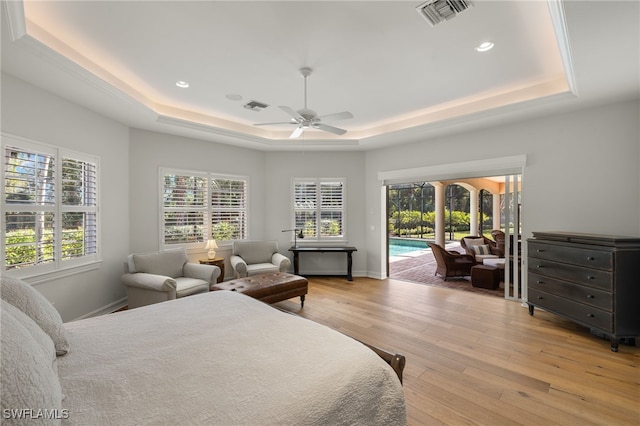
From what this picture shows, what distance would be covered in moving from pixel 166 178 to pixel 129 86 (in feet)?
5.54

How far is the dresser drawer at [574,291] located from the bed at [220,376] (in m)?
3.00

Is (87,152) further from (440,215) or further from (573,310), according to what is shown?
(440,215)

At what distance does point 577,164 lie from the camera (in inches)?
153

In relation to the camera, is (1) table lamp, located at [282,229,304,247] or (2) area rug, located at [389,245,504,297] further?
(1) table lamp, located at [282,229,304,247]

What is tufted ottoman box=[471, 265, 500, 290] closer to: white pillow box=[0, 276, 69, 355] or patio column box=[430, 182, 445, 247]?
patio column box=[430, 182, 445, 247]

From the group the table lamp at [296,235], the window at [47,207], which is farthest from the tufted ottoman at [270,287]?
the table lamp at [296,235]

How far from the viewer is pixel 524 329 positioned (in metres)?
3.46

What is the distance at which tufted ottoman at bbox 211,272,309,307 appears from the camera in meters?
3.77

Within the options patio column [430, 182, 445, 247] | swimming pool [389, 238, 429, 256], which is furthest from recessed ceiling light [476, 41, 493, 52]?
swimming pool [389, 238, 429, 256]

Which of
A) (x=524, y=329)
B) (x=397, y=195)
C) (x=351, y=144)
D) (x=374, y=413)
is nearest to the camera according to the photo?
(x=374, y=413)

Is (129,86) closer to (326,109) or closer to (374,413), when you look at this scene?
(326,109)

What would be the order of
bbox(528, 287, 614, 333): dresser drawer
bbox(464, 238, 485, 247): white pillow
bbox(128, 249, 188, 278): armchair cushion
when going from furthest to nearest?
bbox(464, 238, 485, 247): white pillow, bbox(128, 249, 188, 278): armchair cushion, bbox(528, 287, 614, 333): dresser drawer

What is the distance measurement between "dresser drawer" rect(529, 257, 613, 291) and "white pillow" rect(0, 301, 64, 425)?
4426mm

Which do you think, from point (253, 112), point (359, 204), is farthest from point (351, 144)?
point (253, 112)
